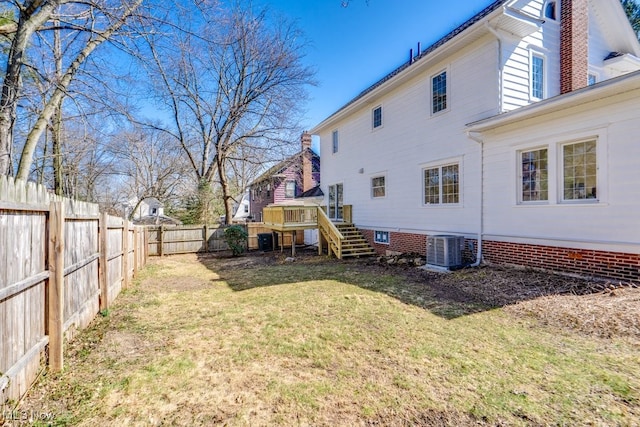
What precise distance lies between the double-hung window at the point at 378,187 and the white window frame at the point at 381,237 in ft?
4.82

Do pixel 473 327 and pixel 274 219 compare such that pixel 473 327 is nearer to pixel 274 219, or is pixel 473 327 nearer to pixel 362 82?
pixel 274 219

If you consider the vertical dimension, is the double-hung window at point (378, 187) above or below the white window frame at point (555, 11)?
below

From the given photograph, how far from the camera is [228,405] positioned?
2746mm

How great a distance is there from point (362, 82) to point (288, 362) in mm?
16159

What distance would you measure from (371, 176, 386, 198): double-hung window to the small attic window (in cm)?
684

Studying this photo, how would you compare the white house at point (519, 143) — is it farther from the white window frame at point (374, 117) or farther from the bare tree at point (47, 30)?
the bare tree at point (47, 30)

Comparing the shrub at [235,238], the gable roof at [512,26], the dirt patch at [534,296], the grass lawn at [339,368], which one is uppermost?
the gable roof at [512,26]

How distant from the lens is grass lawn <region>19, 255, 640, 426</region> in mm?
2613

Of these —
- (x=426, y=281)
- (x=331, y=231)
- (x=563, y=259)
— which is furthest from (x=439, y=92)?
(x=331, y=231)

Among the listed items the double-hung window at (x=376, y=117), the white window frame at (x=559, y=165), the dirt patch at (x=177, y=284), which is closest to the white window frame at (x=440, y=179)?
the white window frame at (x=559, y=165)

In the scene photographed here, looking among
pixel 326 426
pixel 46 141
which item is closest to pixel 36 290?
pixel 326 426

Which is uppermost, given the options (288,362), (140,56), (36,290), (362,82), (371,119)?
(362,82)

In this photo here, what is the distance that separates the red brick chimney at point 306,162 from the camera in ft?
67.0

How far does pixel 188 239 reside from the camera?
48.3 feet
